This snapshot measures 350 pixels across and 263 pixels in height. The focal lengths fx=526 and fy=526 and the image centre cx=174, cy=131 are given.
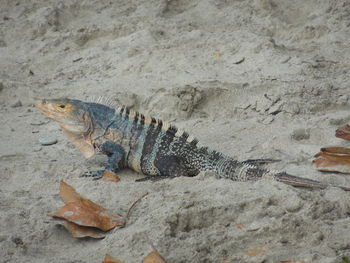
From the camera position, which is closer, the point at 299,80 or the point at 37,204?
the point at 37,204

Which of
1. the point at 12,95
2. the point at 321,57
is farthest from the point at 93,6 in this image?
the point at 321,57

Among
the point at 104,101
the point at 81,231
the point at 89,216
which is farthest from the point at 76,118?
the point at 81,231

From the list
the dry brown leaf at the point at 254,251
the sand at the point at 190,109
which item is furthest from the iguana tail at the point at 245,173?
the dry brown leaf at the point at 254,251

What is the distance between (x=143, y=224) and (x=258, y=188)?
0.87 m

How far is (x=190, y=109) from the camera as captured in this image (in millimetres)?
5535

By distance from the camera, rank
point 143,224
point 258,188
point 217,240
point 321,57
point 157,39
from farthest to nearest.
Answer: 1. point 157,39
2. point 321,57
3. point 258,188
4. point 143,224
5. point 217,240

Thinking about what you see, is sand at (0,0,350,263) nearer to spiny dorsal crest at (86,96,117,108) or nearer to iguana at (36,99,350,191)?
iguana at (36,99,350,191)

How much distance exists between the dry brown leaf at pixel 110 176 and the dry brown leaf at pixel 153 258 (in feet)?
4.59

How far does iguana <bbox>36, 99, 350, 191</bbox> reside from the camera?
4246 mm

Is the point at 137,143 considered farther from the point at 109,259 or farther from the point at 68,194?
the point at 109,259

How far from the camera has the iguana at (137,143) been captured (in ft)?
13.9

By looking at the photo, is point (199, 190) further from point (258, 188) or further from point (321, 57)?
point (321, 57)

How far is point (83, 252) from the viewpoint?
3.06 m

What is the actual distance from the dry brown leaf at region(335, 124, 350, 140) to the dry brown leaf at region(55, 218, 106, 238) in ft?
7.55
